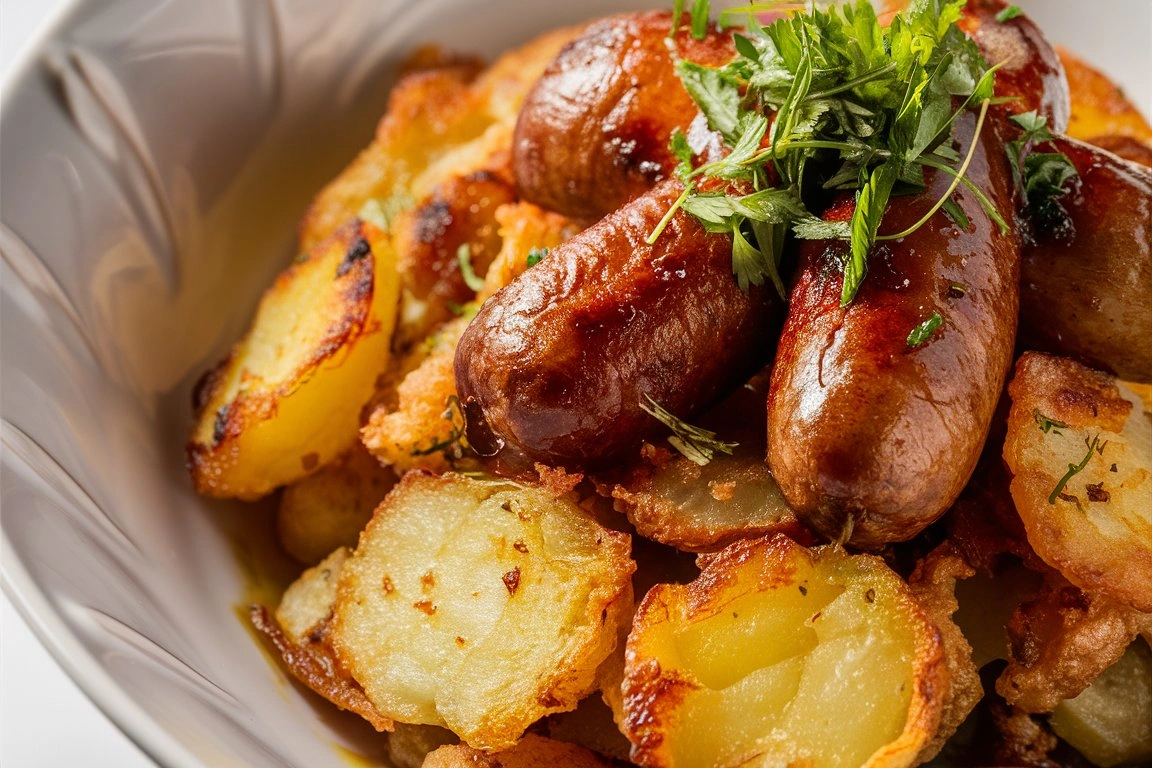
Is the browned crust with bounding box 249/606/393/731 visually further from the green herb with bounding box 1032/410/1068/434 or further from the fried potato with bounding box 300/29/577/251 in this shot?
the green herb with bounding box 1032/410/1068/434

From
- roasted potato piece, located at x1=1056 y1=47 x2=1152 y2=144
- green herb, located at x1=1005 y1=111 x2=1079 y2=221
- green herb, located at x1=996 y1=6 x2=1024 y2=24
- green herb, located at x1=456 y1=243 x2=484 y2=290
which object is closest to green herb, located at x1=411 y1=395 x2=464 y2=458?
green herb, located at x1=456 y1=243 x2=484 y2=290

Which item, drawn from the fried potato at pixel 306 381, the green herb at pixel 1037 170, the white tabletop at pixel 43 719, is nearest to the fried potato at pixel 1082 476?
the green herb at pixel 1037 170

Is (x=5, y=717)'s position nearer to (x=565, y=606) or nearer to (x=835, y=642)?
(x=565, y=606)

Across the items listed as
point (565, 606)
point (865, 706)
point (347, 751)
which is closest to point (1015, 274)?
point (865, 706)

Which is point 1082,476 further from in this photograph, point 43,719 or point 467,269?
point 43,719

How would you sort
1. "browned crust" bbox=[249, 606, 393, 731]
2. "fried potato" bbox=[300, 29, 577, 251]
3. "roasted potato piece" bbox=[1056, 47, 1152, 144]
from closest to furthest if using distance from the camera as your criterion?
"browned crust" bbox=[249, 606, 393, 731]
"roasted potato piece" bbox=[1056, 47, 1152, 144]
"fried potato" bbox=[300, 29, 577, 251]

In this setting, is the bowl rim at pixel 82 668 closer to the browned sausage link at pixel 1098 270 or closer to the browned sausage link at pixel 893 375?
the browned sausage link at pixel 893 375

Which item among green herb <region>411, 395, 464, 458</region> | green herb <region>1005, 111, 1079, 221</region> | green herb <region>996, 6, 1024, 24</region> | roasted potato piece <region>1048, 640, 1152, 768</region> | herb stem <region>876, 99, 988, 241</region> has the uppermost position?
herb stem <region>876, 99, 988, 241</region>
